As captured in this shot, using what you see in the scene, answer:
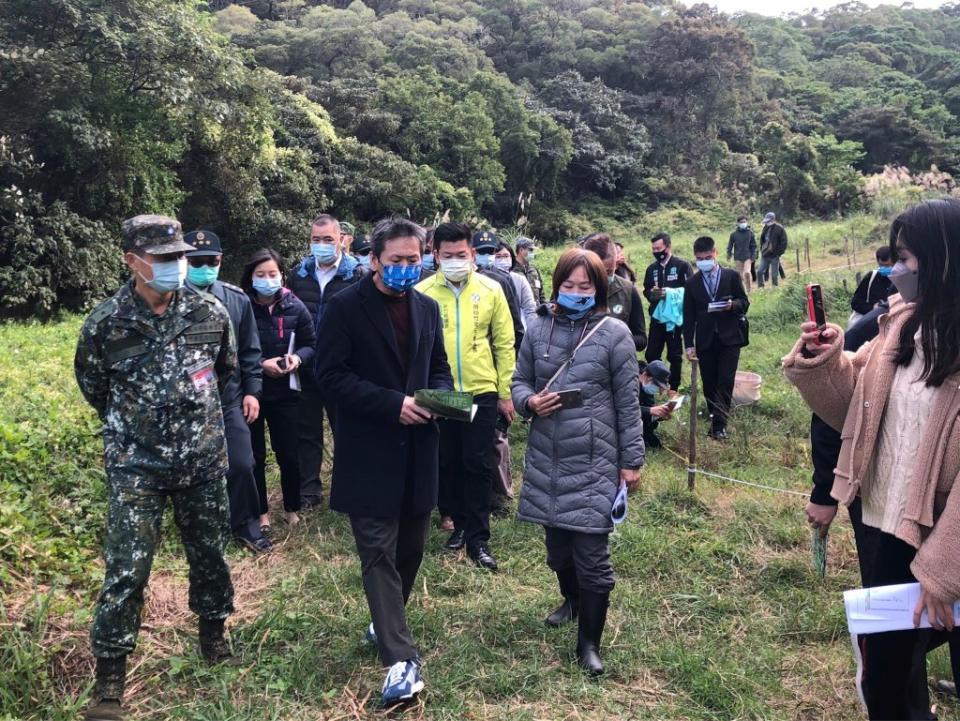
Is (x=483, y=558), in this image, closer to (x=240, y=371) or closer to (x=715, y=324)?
(x=240, y=371)

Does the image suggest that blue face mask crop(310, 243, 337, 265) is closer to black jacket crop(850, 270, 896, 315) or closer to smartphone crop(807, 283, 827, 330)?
smartphone crop(807, 283, 827, 330)

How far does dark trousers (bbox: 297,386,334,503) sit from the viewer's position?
5.50m

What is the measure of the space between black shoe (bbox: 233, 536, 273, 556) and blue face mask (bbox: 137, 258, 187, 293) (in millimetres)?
2172

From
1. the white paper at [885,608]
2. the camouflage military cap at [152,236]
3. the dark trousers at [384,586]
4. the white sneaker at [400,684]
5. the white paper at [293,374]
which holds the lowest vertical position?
the white sneaker at [400,684]

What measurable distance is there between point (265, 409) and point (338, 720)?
2.57m

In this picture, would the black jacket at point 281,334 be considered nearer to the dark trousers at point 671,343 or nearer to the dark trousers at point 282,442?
the dark trousers at point 282,442

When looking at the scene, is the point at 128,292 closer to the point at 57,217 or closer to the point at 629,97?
the point at 57,217

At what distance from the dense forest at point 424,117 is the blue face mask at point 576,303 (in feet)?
34.9

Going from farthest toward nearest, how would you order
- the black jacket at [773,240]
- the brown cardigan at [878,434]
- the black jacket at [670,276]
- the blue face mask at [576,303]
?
the black jacket at [773,240] → the black jacket at [670,276] → the blue face mask at [576,303] → the brown cardigan at [878,434]

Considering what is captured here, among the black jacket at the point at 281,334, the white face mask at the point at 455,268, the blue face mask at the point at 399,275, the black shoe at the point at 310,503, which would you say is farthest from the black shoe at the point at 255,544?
the blue face mask at the point at 399,275

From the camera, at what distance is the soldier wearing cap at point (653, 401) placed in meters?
5.69

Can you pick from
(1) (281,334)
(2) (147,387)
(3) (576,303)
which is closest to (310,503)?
(1) (281,334)

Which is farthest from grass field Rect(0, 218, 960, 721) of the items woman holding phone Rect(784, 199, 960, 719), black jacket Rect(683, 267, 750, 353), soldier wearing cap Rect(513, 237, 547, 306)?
soldier wearing cap Rect(513, 237, 547, 306)

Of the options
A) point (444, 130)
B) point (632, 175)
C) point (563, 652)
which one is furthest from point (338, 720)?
point (632, 175)
